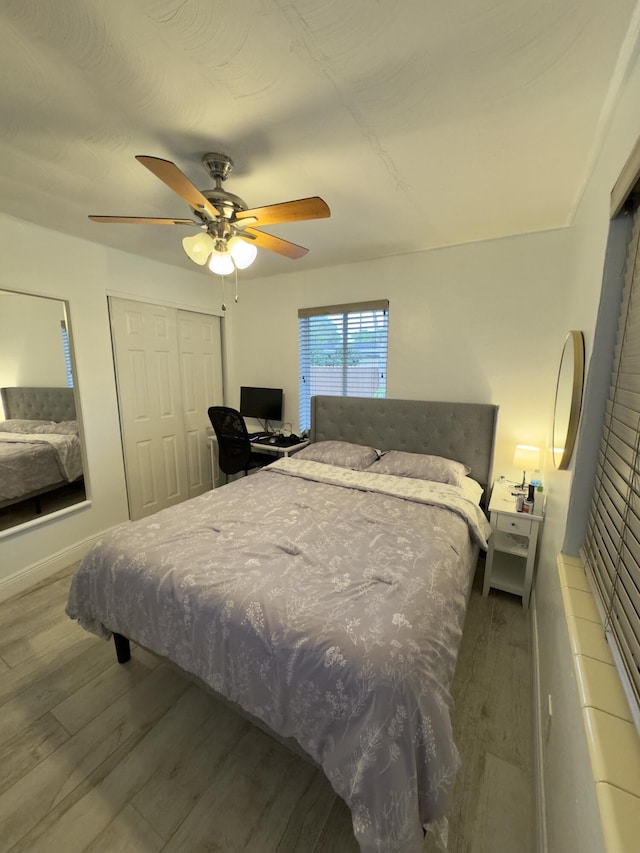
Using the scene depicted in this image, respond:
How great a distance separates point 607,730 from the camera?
0.73m

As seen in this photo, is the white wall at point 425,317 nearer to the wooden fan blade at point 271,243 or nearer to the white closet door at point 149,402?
the white closet door at point 149,402

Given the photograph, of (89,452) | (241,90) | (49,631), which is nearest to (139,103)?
(241,90)

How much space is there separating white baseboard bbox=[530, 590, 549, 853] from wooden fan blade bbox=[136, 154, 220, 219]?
97.6 inches

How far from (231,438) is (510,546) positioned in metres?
2.49

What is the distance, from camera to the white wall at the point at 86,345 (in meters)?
2.33

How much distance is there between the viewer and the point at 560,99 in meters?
1.25

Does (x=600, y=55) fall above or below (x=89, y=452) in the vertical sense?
above

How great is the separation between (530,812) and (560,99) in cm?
257

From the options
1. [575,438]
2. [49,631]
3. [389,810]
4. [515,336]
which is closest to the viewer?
[389,810]

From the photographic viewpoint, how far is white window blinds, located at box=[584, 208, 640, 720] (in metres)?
0.81

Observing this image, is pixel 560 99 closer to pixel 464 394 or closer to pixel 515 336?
pixel 515 336

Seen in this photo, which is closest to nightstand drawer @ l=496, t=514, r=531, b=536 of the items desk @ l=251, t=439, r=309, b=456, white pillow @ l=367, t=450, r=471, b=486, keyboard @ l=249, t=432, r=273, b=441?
white pillow @ l=367, t=450, r=471, b=486

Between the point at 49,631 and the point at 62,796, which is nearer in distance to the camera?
the point at 62,796

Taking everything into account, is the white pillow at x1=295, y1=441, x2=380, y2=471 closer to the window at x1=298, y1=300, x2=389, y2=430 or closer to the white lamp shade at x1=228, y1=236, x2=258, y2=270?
the window at x1=298, y1=300, x2=389, y2=430
